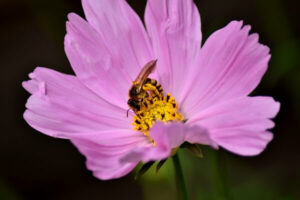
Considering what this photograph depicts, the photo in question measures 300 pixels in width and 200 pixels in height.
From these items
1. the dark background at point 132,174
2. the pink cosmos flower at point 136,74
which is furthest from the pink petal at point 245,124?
the dark background at point 132,174

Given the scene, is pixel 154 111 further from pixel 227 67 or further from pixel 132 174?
pixel 132 174

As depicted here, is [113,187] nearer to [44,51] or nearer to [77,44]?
[44,51]

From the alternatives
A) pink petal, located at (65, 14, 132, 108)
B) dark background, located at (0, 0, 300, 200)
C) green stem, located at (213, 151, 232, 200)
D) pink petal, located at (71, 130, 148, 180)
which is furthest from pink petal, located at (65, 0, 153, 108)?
dark background, located at (0, 0, 300, 200)

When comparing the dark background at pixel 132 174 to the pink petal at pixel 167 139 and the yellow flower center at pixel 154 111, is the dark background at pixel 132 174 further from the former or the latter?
the pink petal at pixel 167 139
